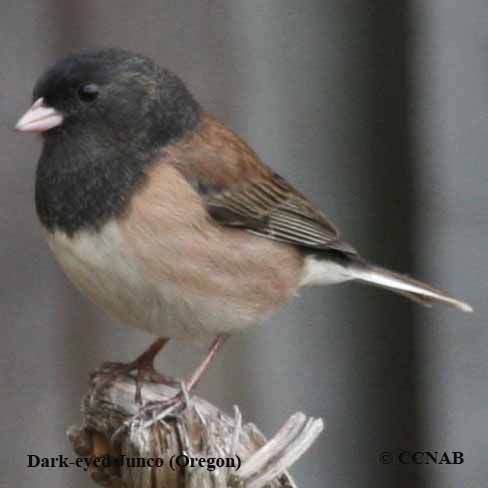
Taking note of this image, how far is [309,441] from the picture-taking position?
8.22ft

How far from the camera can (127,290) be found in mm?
2842

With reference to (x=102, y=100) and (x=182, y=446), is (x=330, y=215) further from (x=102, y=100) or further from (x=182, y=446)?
(x=182, y=446)

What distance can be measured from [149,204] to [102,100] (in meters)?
0.25

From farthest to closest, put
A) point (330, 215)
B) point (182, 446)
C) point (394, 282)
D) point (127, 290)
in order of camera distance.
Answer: point (330, 215)
point (394, 282)
point (127, 290)
point (182, 446)

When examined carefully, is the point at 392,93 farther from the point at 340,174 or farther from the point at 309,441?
the point at 309,441

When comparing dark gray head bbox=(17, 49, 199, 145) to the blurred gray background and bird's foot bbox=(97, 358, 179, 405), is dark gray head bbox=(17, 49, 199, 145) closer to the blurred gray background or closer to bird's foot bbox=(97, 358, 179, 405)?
bird's foot bbox=(97, 358, 179, 405)

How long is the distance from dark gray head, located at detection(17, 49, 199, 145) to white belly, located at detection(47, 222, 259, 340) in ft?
0.75

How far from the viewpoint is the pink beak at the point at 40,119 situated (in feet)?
9.49

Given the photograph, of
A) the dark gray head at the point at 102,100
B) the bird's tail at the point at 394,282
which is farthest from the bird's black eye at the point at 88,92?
the bird's tail at the point at 394,282

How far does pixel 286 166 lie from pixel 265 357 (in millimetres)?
583

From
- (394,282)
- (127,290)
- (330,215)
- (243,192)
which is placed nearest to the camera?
(127,290)

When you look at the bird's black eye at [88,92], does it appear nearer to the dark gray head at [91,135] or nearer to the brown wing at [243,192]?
the dark gray head at [91,135]

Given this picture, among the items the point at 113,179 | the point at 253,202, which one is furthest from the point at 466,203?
the point at 113,179

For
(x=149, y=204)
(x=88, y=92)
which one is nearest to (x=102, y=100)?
(x=88, y=92)
